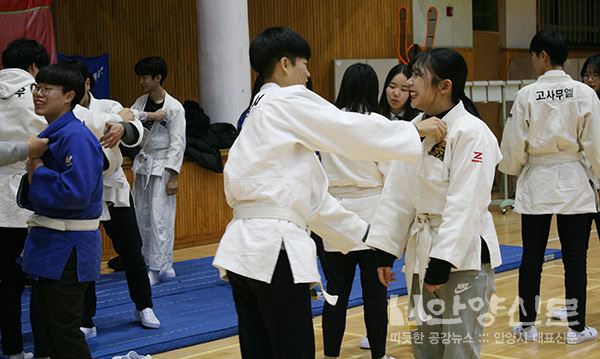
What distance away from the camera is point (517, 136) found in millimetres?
4848

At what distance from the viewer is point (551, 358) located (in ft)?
14.7

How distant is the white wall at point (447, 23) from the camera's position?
Result: 1091 cm

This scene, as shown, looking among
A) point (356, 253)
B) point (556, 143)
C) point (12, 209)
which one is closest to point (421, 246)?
point (356, 253)

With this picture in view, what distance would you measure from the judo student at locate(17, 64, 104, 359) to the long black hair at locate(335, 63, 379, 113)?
1.33 metres

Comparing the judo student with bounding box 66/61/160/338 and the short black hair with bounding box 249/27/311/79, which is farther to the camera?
the judo student with bounding box 66/61/160/338

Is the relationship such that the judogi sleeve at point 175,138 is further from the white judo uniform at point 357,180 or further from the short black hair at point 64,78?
the short black hair at point 64,78

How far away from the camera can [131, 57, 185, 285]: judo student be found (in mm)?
6332

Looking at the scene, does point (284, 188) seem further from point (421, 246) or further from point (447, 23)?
point (447, 23)

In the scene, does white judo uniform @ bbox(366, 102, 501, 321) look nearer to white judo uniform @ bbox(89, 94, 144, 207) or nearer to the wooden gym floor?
the wooden gym floor

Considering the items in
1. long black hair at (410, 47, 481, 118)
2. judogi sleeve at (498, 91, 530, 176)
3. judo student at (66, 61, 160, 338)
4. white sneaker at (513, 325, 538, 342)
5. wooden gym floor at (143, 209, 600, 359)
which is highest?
long black hair at (410, 47, 481, 118)

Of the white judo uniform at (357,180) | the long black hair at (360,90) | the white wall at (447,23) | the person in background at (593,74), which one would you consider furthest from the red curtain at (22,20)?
the white wall at (447,23)

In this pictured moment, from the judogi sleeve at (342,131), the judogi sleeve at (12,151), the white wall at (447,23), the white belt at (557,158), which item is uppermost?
the white wall at (447,23)

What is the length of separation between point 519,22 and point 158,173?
23.7 ft

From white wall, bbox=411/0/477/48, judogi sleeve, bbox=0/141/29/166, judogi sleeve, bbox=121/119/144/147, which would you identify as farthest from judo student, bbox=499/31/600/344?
white wall, bbox=411/0/477/48
